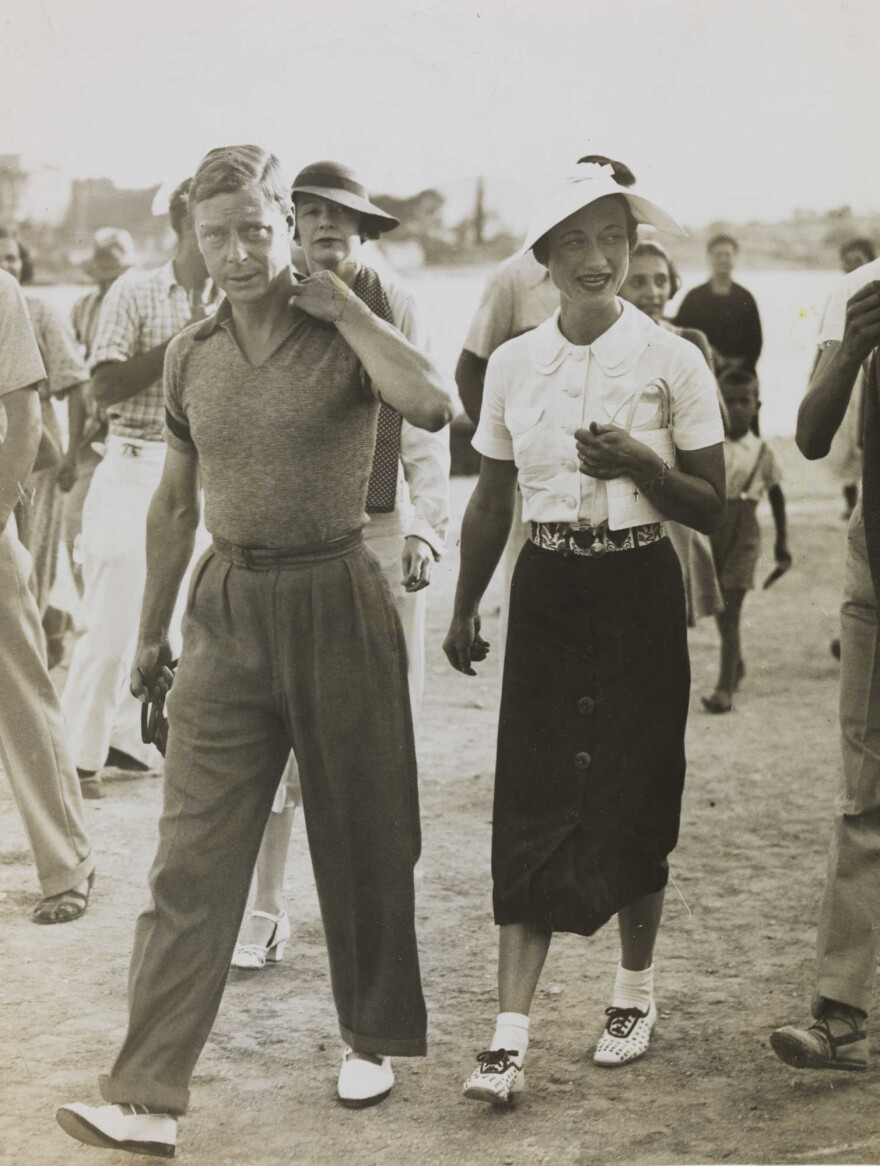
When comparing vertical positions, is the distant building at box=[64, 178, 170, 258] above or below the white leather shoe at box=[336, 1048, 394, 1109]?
above

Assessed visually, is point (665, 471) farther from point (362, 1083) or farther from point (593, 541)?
point (362, 1083)

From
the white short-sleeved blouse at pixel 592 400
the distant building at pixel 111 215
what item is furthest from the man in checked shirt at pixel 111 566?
the white short-sleeved blouse at pixel 592 400

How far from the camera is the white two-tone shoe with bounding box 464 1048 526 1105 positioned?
3391 millimetres

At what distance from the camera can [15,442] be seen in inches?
167

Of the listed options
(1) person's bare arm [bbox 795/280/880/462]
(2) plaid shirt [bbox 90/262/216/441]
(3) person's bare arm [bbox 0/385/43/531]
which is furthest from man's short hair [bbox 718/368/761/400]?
(3) person's bare arm [bbox 0/385/43/531]

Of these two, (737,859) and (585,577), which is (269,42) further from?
(737,859)

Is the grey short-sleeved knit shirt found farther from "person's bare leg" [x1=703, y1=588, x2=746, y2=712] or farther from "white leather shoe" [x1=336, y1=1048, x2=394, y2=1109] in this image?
"person's bare leg" [x1=703, y1=588, x2=746, y2=712]

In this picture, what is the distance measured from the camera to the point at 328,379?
10.6 feet

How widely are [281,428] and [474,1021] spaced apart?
1.58 m

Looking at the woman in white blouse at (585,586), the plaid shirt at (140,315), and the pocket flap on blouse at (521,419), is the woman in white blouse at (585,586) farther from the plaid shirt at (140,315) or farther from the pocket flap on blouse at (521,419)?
the plaid shirt at (140,315)

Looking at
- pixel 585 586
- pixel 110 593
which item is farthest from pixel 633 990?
pixel 110 593

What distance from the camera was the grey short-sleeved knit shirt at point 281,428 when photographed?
127 inches

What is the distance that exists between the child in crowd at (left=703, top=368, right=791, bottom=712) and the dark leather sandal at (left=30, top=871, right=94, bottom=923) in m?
3.45

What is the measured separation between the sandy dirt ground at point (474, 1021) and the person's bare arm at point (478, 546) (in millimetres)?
943
